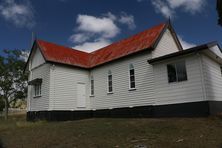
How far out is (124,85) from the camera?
16.9 metres

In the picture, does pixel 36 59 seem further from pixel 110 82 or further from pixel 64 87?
pixel 110 82

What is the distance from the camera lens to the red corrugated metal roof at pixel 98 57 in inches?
663

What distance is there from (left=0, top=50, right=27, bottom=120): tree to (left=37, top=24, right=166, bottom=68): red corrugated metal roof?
40.7 feet

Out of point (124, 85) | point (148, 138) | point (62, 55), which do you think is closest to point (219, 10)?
point (124, 85)

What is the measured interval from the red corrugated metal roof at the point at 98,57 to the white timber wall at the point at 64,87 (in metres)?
0.72

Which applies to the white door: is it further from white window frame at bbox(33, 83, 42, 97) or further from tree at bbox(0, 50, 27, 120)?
tree at bbox(0, 50, 27, 120)

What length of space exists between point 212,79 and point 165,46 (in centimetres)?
468

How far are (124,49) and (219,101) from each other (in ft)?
27.4

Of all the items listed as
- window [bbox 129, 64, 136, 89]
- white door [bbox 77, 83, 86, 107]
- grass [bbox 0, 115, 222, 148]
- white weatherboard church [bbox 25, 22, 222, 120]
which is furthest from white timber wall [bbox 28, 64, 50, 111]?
grass [bbox 0, 115, 222, 148]

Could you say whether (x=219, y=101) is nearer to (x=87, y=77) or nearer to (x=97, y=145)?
(x=97, y=145)

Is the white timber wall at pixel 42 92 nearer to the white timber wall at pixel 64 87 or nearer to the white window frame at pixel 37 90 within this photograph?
the white window frame at pixel 37 90

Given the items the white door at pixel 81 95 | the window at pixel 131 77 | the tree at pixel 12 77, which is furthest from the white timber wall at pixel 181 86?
the tree at pixel 12 77

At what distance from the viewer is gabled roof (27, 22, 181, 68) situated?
16.6 m

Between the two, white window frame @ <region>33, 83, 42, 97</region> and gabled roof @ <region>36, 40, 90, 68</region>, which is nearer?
gabled roof @ <region>36, 40, 90, 68</region>
